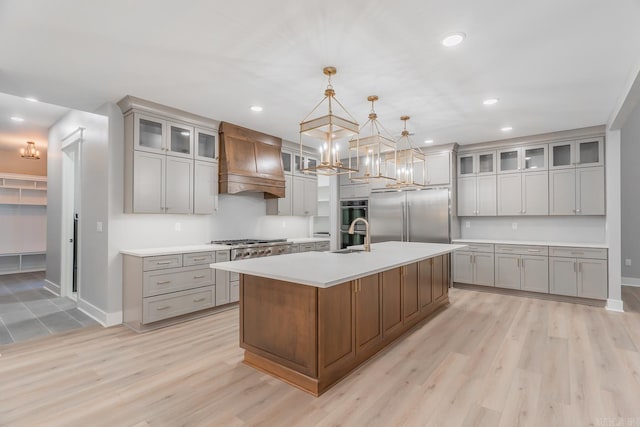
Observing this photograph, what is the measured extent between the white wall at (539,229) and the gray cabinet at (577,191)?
1.29 feet

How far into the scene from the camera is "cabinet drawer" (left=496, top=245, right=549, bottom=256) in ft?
16.1

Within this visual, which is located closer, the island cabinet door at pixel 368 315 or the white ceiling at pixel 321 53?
the white ceiling at pixel 321 53

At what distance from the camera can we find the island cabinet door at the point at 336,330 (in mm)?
2293

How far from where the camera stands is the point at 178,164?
13.5 feet

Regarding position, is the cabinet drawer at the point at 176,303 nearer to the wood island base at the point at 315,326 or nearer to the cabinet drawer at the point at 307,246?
the wood island base at the point at 315,326

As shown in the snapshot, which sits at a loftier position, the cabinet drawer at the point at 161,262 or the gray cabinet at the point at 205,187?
the gray cabinet at the point at 205,187

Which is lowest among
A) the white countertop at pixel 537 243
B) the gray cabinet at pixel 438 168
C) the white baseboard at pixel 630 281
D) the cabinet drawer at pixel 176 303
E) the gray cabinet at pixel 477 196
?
the white baseboard at pixel 630 281

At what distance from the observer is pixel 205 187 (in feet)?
14.5

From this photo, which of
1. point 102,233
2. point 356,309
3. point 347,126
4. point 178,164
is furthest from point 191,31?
point 102,233

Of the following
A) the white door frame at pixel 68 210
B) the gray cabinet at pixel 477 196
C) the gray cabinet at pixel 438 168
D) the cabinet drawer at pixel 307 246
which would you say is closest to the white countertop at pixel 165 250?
the cabinet drawer at pixel 307 246

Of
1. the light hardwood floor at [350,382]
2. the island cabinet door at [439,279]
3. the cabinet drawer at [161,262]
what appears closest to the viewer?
the light hardwood floor at [350,382]

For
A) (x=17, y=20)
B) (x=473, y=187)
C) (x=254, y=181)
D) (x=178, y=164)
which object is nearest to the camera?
(x=17, y=20)

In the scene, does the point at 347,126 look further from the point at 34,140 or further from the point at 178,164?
the point at 34,140

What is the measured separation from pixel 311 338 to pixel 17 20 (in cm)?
296
